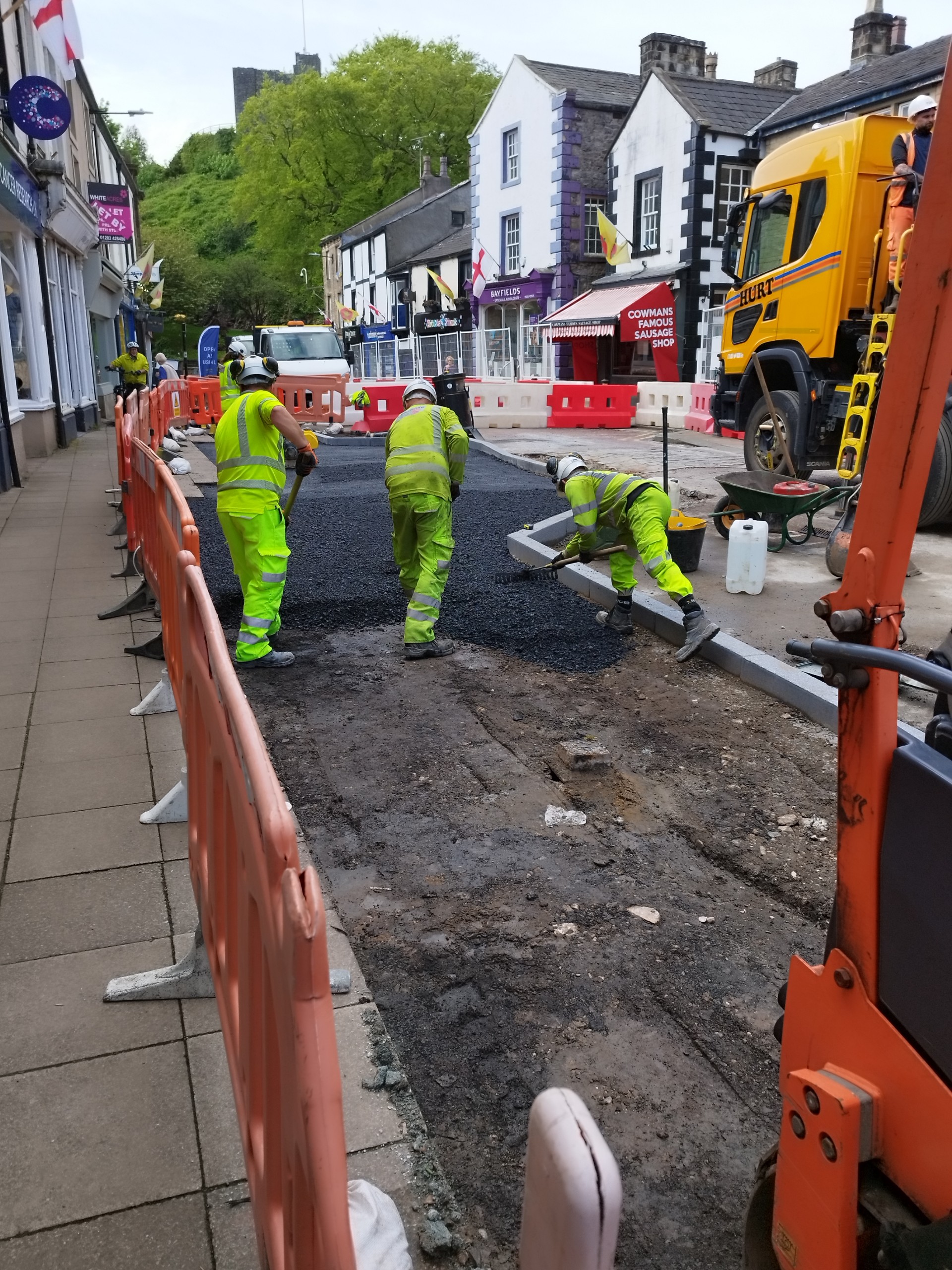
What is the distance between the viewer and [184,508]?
144 inches

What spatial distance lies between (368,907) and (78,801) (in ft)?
4.76

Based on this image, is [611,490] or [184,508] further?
[611,490]

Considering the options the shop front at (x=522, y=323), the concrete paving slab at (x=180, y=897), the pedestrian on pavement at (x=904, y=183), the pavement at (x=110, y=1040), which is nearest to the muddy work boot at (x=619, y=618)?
the pavement at (x=110, y=1040)

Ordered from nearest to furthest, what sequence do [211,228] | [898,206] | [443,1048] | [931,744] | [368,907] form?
[931,744]
[443,1048]
[368,907]
[898,206]
[211,228]

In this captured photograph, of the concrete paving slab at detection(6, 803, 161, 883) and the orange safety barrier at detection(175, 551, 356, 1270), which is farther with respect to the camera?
the concrete paving slab at detection(6, 803, 161, 883)

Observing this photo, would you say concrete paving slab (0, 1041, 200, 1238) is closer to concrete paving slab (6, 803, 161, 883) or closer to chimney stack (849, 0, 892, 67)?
concrete paving slab (6, 803, 161, 883)

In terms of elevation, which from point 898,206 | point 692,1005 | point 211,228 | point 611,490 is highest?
point 211,228

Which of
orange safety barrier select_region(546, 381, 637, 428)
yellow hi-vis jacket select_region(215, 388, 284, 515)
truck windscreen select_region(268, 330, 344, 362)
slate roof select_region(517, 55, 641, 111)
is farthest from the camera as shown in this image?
slate roof select_region(517, 55, 641, 111)

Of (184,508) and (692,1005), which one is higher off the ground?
(184,508)

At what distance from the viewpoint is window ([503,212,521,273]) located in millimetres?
33000

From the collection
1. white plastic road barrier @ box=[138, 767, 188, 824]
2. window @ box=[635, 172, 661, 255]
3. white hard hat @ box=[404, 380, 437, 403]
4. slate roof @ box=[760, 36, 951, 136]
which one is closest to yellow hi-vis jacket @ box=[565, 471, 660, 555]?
white hard hat @ box=[404, 380, 437, 403]

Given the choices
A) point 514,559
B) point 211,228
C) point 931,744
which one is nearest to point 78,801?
point 931,744

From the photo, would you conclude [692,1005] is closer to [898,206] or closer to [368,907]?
[368,907]

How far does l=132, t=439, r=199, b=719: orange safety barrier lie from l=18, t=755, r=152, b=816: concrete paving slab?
40 cm
